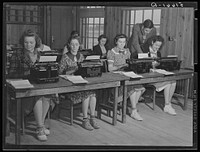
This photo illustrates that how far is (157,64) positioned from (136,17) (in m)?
0.57

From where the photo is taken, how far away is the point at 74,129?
2.93 meters

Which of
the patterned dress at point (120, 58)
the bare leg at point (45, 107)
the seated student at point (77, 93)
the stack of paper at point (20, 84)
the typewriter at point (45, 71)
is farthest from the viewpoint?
the patterned dress at point (120, 58)

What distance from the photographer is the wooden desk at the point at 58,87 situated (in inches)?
101

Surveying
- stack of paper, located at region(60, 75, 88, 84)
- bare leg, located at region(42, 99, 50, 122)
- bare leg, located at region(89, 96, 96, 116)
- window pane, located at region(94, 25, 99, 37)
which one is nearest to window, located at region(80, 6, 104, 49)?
window pane, located at region(94, 25, 99, 37)

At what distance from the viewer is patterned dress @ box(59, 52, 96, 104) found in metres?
2.91

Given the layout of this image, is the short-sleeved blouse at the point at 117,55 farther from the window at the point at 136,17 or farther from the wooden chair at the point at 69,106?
the wooden chair at the point at 69,106

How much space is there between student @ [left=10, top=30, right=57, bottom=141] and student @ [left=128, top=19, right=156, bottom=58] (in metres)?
0.91

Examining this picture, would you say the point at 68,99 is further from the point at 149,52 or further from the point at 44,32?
the point at 149,52

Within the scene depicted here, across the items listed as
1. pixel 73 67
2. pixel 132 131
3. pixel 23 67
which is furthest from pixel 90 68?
pixel 132 131

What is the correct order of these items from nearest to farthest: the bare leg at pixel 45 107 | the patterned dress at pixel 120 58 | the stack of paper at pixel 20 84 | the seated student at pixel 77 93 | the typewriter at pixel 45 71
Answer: the stack of paper at pixel 20 84, the typewriter at pixel 45 71, the bare leg at pixel 45 107, the seated student at pixel 77 93, the patterned dress at pixel 120 58

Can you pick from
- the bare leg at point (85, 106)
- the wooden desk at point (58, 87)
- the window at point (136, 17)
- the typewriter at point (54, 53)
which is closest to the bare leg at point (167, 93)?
the wooden desk at point (58, 87)

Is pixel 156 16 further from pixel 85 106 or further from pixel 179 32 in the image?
pixel 85 106

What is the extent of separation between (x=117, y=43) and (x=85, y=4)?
1.64ft

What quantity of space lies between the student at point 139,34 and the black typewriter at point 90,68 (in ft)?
1.17
